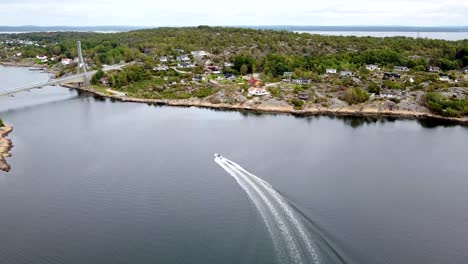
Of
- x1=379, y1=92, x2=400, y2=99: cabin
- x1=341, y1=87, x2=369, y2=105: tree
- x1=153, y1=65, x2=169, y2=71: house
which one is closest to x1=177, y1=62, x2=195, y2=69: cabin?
x1=153, y1=65, x2=169, y2=71: house

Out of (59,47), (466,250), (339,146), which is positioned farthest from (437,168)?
(59,47)

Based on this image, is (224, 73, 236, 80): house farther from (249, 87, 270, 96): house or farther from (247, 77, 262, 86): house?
(249, 87, 270, 96): house

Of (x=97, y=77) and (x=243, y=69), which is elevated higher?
(x=243, y=69)

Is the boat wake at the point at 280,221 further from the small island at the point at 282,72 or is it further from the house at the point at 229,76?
the house at the point at 229,76

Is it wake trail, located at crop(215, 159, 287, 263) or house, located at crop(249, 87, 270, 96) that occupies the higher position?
house, located at crop(249, 87, 270, 96)

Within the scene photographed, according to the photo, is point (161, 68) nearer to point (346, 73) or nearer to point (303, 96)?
point (303, 96)

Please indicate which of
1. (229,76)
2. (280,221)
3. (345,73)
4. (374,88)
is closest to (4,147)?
(280,221)

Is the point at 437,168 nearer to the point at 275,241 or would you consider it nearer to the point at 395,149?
the point at 395,149
